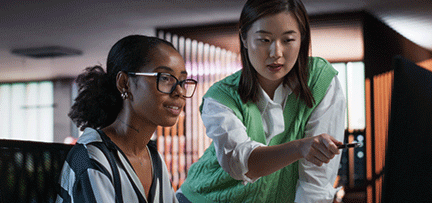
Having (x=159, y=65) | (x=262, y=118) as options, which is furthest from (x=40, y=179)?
(x=262, y=118)

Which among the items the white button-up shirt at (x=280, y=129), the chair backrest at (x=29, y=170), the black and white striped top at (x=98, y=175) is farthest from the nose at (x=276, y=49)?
the chair backrest at (x=29, y=170)

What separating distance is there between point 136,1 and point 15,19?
200 centimetres

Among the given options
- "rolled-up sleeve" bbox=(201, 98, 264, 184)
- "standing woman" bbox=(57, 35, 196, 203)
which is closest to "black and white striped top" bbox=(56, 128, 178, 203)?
"standing woman" bbox=(57, 35, 196, 203)

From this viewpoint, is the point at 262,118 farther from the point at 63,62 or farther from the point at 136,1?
the point at 63,62

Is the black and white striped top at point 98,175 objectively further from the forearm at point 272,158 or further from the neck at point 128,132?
the forearm at point 272,158

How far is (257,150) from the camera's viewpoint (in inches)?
48.4

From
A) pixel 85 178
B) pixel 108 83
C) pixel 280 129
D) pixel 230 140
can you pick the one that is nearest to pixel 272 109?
pixel 280 129

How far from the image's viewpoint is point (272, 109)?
142cm

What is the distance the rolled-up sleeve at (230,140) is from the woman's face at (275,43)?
170mm

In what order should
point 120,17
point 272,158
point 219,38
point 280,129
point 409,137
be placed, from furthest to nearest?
point 219,38 < point 120,17 < point 280,129 < point 272,158 < point 409,137

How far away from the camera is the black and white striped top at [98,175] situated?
1.03 meters

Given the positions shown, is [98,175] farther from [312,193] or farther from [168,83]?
[312,193]

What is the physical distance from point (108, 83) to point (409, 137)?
2.89 ft

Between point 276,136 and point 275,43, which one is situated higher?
point 275,43
